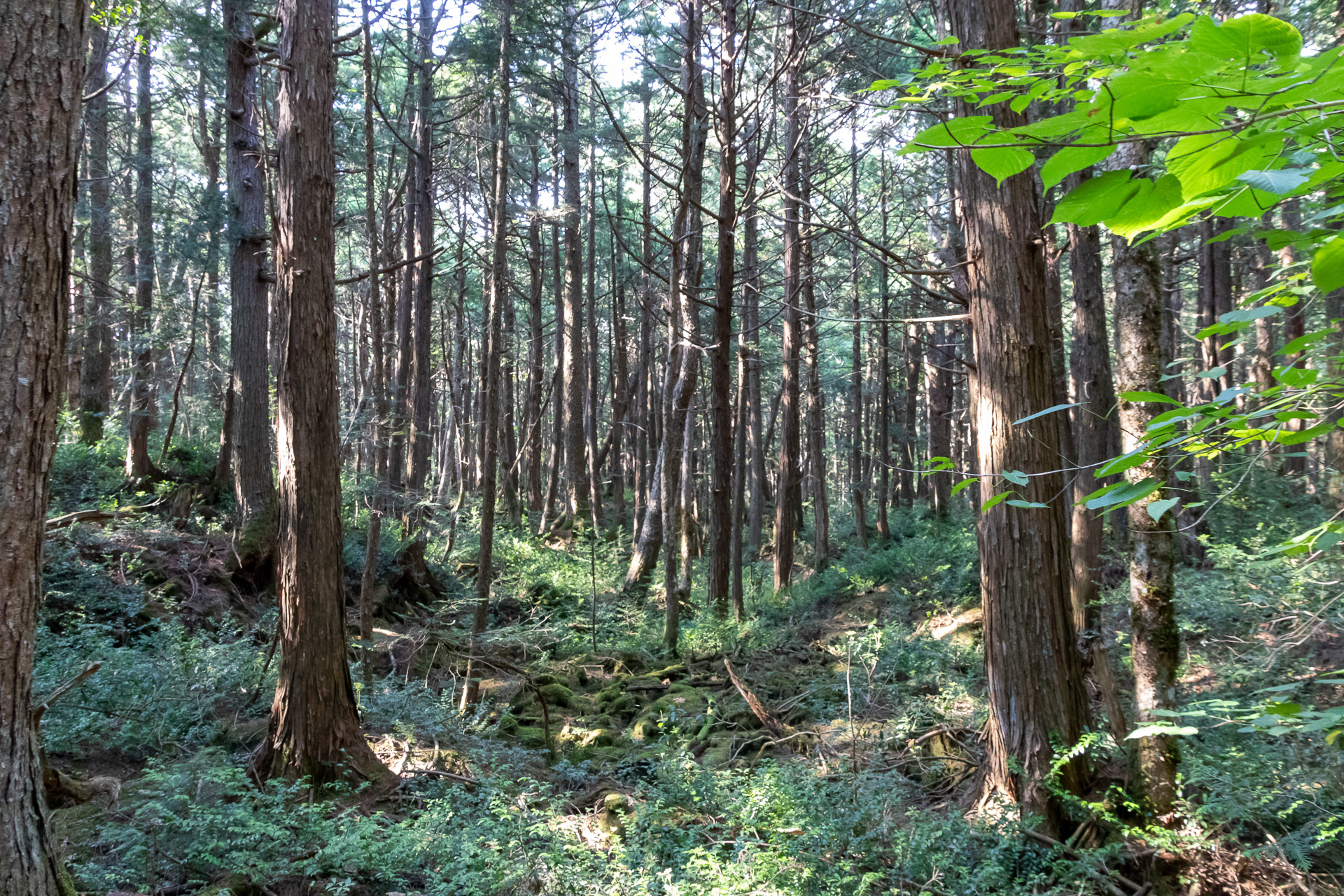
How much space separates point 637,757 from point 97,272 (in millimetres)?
14142

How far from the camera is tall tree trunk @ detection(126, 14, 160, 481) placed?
36.1ft

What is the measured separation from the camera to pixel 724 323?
9781 mm

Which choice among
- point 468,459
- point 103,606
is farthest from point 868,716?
point 468,459

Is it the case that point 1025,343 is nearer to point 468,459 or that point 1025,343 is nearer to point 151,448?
point 151,448

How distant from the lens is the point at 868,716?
285 inches

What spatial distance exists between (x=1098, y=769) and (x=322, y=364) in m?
6.09

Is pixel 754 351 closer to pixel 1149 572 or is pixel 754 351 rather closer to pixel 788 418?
pixel 788 418

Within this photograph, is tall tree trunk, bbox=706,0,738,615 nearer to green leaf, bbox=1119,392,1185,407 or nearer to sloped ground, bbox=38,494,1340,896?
sloped ground, bbox=38,494,1340,896

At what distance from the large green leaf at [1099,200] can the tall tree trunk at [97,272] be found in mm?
15735

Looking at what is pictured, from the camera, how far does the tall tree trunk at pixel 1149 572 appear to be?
3.90 m

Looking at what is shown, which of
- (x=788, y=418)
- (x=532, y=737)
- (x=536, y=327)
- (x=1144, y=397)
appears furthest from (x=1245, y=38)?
(x=536, y=327)

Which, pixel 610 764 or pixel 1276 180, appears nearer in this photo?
pixel 1276 180

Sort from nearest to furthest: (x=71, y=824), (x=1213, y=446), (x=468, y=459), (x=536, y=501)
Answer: (x=1213, y=446) → (x=71, y=824) → (x=536, y=501) → (x=468, y=459)

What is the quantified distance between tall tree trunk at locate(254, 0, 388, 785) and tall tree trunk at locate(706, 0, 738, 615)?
15.6 ft
